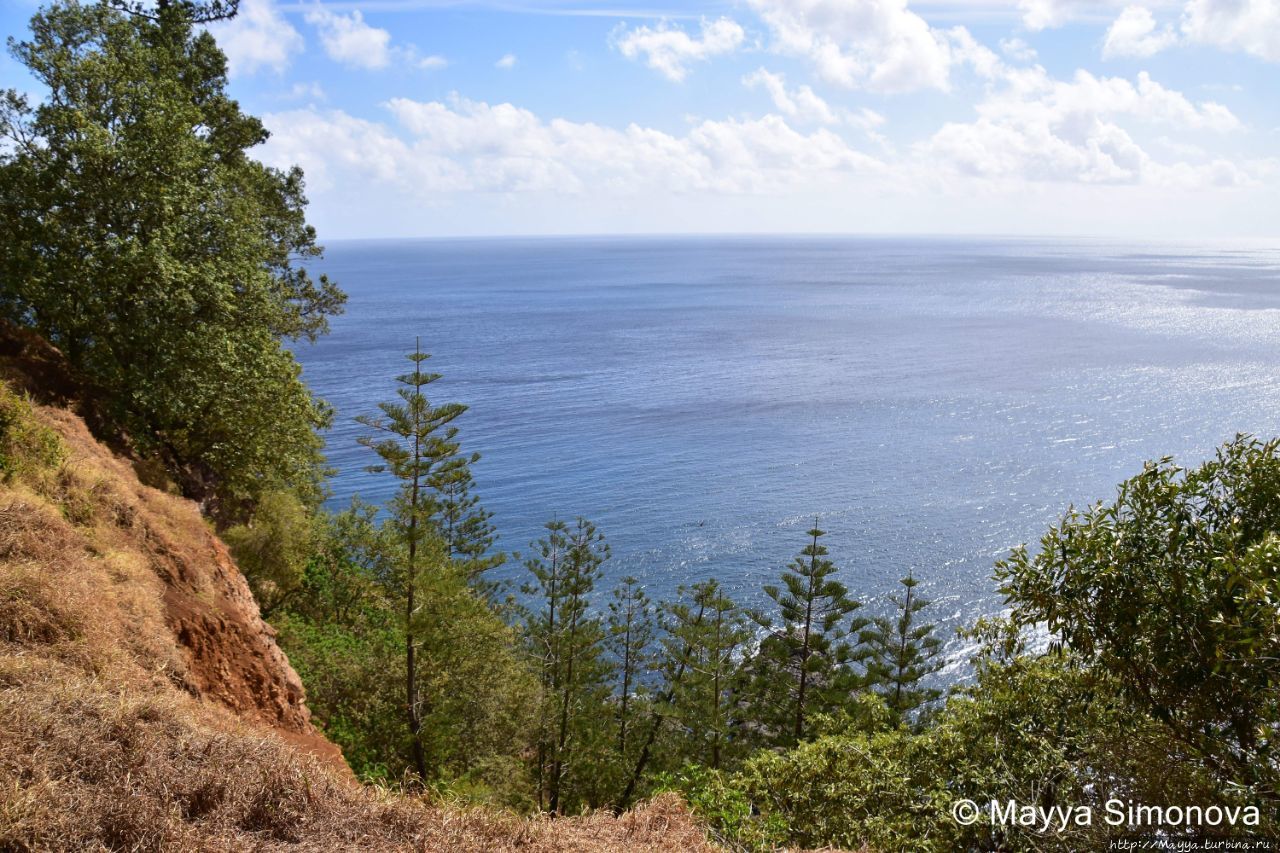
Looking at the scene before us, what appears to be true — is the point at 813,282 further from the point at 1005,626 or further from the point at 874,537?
the point at 1005,626

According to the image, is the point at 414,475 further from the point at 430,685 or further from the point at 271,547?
the point at 271,547

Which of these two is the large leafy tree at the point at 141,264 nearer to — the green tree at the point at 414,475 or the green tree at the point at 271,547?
the green tree at the point at 271,547

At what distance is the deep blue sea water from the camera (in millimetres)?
39844

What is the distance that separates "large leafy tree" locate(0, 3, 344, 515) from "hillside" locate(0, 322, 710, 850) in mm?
4429

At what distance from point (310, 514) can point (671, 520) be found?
2089cm

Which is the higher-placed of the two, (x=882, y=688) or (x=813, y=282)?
(x=813, y=282)

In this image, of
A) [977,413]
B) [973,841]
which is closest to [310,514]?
[973,841]

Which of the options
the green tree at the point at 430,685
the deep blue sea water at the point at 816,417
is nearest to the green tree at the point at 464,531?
the deep blue sea water at the point at 816,417

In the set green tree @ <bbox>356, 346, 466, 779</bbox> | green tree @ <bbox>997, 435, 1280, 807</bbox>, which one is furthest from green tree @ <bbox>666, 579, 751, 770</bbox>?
green tree @ <bbox>997, 435, 1280, 807</bbox>

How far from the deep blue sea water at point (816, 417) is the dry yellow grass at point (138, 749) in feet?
85.5

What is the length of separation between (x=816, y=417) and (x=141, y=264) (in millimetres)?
51627

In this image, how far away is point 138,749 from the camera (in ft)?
20.5

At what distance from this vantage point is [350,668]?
18266mm

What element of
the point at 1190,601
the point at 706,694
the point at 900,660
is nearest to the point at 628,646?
the point at 706,694
